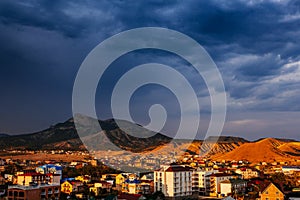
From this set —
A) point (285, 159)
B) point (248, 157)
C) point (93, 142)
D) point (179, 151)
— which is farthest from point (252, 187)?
point (93, 142)

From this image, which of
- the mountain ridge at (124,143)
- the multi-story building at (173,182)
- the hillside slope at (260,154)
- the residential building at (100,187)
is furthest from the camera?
the mountain ridge at (124,143)

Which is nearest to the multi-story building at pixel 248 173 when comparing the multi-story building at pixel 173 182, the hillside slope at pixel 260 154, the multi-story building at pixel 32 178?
the multi-story building at pixel 173 182

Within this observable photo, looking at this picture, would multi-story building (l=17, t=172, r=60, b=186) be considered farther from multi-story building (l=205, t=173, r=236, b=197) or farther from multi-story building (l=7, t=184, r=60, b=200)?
multi-story building (l=205, t=173, r=236, b=197)

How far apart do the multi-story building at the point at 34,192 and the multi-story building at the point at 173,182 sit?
25.1 ft

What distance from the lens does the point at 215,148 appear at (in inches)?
3674

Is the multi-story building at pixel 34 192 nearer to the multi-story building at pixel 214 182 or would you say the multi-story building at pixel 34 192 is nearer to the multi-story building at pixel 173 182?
the multi-story building at pixel 173 182

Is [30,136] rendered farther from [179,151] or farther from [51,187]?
[51,187]

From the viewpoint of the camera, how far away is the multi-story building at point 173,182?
27203mm

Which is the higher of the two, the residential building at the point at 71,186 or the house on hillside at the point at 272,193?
the house on hillside at the point at 272,193

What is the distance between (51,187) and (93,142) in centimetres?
6471

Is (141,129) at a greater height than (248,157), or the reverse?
(141,129)

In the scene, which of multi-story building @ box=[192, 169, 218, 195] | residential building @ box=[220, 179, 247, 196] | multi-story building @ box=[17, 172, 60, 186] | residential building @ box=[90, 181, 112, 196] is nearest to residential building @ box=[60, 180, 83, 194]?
residential building @ box=[90, 181, 112, 196]

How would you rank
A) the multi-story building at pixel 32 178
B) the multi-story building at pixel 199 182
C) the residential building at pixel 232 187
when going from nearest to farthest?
the residential building at pixel 232 187 → the multi-story building at pixel 32 178 → the multi-story building at pixel 199 182

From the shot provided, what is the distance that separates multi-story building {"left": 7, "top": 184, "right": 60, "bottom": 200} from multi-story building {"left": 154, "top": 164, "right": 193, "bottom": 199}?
7.64 m
